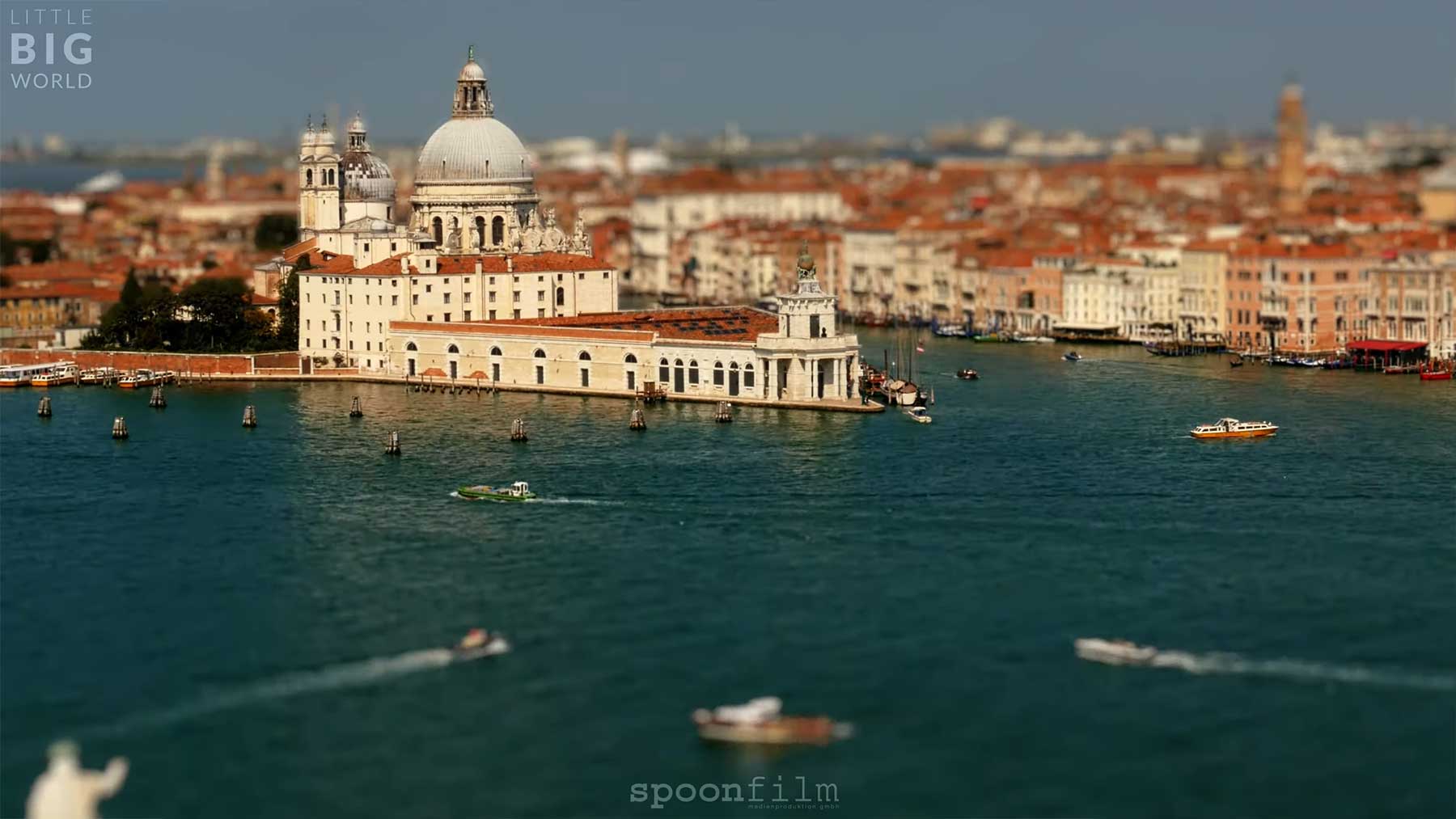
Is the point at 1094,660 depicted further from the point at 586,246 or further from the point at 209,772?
→ the point at 586,246

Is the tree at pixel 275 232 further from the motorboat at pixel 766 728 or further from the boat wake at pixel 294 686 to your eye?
the motorboat at pixel 766 728

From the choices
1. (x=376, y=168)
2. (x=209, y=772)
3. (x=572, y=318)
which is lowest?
(x=209, y=772)

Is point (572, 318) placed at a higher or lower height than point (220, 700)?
higher

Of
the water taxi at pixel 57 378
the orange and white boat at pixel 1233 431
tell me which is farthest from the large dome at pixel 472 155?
the orange and white boat at pixel 1233 431

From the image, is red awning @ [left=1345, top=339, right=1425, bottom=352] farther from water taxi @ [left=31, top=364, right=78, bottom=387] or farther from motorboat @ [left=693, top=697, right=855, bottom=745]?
motorboat @ [left=693, top=697, right=855, bottom=745]

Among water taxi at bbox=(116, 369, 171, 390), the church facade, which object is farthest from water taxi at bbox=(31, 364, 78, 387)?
the church facade

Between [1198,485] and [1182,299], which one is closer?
[1198,485]

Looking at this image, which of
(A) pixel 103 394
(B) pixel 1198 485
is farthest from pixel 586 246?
(B) pixel 1198 485
